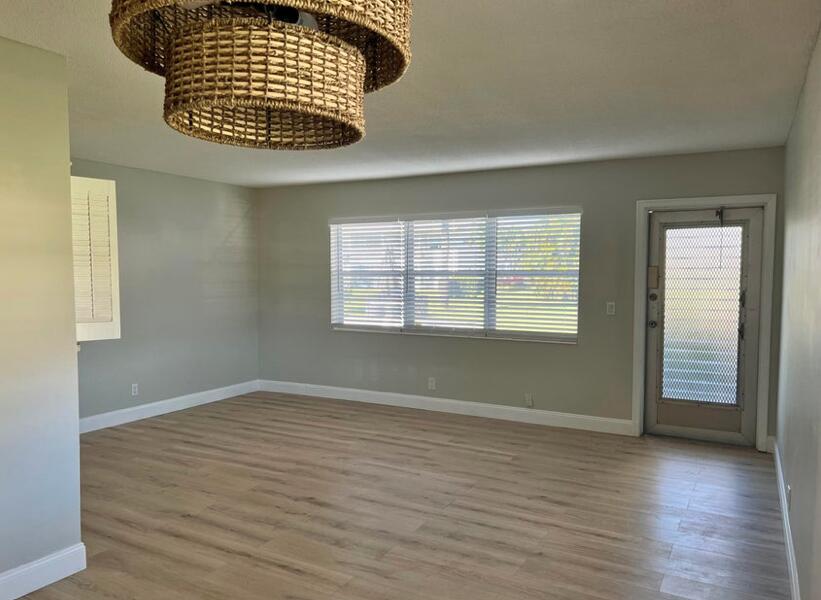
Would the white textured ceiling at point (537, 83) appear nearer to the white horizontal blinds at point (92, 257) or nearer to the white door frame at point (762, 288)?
the white door frame at point (762, 288)

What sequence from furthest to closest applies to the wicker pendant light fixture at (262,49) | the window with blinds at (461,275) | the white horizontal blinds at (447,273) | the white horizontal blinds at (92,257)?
the white horizontal blinds at (447,273), the window with blinds at (461,275), the white horizontal blinds at (92,257), the wicker pendant light fixture at (262,49)

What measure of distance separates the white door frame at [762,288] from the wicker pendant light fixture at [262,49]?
4274mm

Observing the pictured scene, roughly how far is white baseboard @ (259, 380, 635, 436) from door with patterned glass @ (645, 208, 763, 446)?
1.34 ft

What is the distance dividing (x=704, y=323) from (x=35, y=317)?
4818mm

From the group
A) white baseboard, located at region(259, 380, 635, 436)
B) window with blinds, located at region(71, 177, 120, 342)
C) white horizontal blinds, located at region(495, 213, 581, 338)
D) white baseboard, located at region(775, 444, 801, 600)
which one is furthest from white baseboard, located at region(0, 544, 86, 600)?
white horizontal blinds, located at region(495, 213, 581, 338)

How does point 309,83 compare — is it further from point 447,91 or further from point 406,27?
point 447,91

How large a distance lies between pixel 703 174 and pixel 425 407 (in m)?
3.43

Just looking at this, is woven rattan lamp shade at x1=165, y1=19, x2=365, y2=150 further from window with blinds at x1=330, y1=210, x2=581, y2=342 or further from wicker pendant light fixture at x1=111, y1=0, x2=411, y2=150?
window with blinds at x1=330, y1=210, x2=581, y2=342

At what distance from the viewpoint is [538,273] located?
553 centimetres

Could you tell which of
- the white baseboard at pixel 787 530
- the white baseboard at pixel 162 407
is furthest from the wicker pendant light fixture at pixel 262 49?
the white baseboard at pixel 162 407

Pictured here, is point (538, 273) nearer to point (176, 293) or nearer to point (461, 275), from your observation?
point (461, 275)

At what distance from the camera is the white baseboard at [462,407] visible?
17.4ft

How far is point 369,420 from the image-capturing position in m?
5.70

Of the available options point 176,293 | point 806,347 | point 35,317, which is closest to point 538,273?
point 806,347
